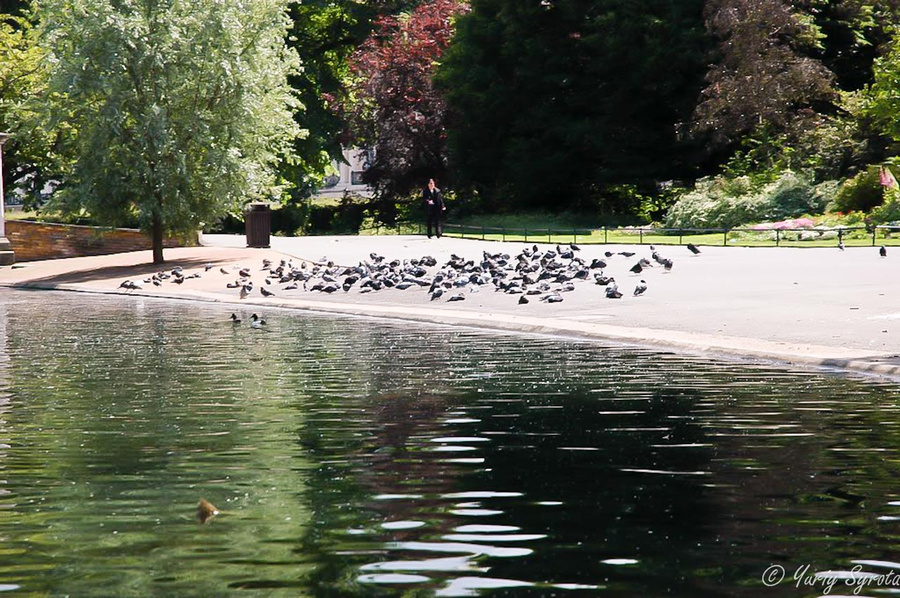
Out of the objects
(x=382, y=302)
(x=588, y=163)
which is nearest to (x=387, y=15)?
(x=588, y=163)

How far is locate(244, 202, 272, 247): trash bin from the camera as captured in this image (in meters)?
43.4

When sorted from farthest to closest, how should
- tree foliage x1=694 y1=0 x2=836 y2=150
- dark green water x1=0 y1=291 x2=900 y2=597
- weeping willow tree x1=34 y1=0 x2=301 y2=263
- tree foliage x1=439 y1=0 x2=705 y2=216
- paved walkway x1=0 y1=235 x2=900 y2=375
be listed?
tree foliage x1=439 y1=0 x2=705 y2=216 → tree foliage x1=694 y1=0 x2=836 y2=150 → weeping willow tree x1=34 y1=0 x2=301 y2=263 → paved walkway x1=0 y1=235 x2=900 y2=375 → dark green water x1=0 y1=291 x2=900 y2=597

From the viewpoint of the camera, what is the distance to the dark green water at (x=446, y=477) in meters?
7.25

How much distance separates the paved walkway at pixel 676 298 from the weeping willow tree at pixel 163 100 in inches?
77.4

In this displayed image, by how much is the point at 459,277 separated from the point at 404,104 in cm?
3089

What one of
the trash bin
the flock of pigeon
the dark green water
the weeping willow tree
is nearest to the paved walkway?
the flock of pigeon

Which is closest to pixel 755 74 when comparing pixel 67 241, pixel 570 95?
pixel 570 95

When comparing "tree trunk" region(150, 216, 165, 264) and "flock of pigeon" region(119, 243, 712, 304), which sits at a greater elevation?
"tree trunk" region(150, 216, 165, 264)

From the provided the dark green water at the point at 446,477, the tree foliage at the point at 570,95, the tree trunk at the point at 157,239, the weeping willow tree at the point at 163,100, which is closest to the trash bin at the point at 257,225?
the weeping willow tree at the point at 163,100

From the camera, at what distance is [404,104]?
58.7 metres

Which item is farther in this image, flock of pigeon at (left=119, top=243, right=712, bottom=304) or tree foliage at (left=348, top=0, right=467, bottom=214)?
tree foliage at (left=348, top=0, right=467, bottom=214)

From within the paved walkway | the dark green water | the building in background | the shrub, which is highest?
the building in background

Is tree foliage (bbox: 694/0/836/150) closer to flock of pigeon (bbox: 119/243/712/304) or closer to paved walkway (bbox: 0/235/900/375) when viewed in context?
paved walkway (bbox: 0/235/900/375)

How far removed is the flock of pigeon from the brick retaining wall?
10785 millimetres
